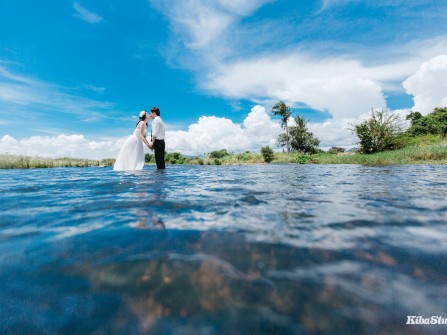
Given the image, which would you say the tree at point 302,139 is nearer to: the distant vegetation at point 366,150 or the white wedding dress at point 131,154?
the distant vegetation at point 366,150

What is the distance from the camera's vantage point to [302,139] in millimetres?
47312

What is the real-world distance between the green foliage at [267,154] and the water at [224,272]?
34.9m

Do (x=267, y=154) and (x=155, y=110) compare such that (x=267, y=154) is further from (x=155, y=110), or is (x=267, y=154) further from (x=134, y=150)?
(x=155, y=110)

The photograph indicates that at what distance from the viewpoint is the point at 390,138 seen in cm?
3116

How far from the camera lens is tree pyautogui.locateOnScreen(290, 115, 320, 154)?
1844 inches

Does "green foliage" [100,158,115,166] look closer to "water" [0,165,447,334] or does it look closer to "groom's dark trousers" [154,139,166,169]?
"groom's dark trousers" [154,139,166,169]

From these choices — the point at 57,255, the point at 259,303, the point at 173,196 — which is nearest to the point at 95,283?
the point at 57,255

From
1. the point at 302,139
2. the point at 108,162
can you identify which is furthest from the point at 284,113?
the point at 108,162

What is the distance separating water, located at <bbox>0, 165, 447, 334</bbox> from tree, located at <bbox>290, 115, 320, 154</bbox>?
46.5 metres

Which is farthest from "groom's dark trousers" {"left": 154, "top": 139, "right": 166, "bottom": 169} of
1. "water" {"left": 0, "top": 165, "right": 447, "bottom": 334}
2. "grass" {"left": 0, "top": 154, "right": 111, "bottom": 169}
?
"grass" {"left": 0, "top": 154, "right": 111, "bottom": 169}

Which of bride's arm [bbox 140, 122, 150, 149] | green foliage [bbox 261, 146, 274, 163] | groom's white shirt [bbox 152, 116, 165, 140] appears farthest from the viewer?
green foliage [bbox 261, 146, 274, 163]

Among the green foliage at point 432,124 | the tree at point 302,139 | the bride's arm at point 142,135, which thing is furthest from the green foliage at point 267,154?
the bride's arm at point 142,135

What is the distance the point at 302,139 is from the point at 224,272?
4890 cm

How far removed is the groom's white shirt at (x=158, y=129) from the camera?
9969 mm
